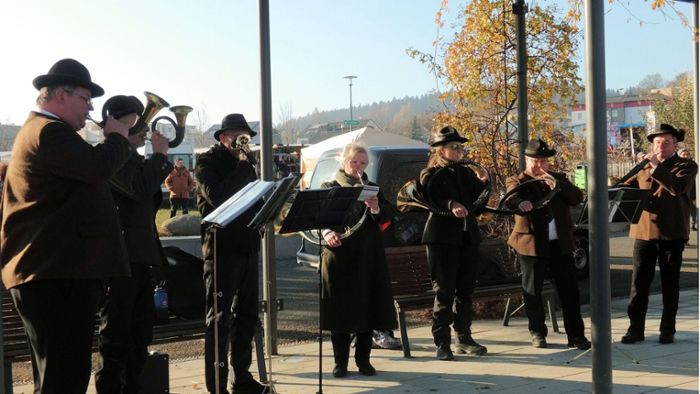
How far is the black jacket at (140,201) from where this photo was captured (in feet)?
16.4

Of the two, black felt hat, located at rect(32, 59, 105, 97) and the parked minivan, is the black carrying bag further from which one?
the parked minivan

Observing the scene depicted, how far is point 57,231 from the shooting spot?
13.1 feet

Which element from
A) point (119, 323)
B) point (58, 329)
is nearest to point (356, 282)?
point (119, 323)

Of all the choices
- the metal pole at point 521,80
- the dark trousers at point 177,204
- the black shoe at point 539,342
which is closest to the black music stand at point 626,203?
the black shoe at point 539,342

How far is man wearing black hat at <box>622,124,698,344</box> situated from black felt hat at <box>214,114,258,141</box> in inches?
155

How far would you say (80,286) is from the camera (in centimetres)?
405

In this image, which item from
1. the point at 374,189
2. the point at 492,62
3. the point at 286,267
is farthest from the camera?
the point at 286,267

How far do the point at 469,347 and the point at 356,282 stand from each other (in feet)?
4.72

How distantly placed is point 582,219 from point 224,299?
4.14m

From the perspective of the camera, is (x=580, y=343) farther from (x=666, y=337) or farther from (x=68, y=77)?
(x=68, y=77)

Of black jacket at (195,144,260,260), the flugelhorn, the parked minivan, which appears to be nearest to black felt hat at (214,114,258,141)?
black jacket at (195,144,260,260)

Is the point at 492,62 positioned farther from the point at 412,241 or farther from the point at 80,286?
the point at 80,286

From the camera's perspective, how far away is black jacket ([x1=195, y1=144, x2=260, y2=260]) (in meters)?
5.75

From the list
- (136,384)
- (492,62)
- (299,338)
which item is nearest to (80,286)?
(136,384)
